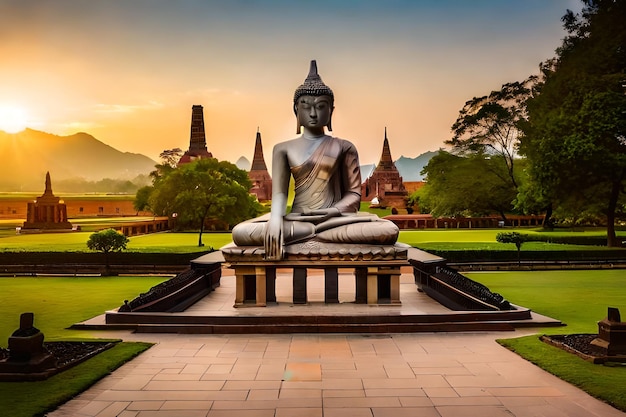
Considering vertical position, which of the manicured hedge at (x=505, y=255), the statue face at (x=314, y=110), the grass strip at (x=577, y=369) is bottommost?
the grass strip at (x=577, y=369)

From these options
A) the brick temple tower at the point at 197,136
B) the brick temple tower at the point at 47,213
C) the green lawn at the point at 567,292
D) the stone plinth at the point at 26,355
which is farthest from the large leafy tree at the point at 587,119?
the brick temple tower at the point at 197,136

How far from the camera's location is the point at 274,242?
10.3 metres

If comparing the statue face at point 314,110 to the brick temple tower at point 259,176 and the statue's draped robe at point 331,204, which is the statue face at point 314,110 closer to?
the statue's draped robe at point 331,204

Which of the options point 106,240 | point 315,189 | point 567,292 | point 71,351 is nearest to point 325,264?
point 315,189

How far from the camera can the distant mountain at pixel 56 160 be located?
3821cm

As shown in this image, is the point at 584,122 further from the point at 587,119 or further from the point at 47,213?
the point at 47,213

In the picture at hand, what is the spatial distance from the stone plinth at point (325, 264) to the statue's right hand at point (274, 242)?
0.51 feet

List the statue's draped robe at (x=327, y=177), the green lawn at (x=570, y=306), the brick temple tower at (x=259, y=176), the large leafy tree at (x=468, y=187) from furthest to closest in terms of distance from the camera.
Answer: the brick temple tower at (x=259, y=176) → the large leafy tree at (x=468, y=187) → the statue's draped robe at (x=327, y=177) → the green lawn at (x=570, y=306)

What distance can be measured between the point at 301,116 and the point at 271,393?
23.4ft

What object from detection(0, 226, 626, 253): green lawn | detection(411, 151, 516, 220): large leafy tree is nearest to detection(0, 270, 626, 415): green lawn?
detection(0, 226, 626, 253): green lawn

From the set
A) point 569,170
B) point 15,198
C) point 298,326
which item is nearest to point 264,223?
point 298,326

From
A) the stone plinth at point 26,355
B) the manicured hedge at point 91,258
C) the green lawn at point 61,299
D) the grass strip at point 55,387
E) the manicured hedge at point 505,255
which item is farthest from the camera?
the manicured hedge at point 505,255

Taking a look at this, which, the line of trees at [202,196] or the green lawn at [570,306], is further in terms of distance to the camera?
the line of trees at [202,196]

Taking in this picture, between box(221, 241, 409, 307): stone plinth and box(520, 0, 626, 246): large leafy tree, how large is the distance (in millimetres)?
14573
